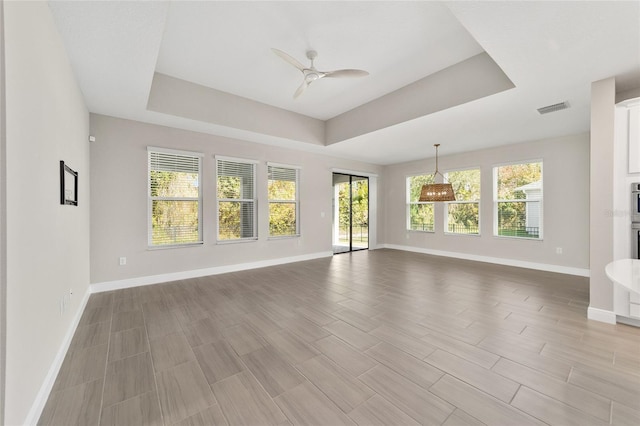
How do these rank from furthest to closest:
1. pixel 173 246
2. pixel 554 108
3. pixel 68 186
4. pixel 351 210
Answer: pixel 351 210, pixel 173 246, pixel 554 108, pixel 68 186

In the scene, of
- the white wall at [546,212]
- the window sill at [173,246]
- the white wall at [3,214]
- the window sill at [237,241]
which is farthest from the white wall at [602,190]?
the window sill at [173,246]

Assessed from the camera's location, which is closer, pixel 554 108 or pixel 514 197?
pixel 554 108

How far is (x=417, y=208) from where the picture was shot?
23.9ft

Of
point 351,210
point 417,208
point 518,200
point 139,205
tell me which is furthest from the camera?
point 351,210

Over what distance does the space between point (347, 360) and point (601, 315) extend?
9.35ft

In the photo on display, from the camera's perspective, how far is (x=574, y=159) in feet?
15.5

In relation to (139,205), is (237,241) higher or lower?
lower

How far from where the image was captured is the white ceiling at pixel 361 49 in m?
2.00

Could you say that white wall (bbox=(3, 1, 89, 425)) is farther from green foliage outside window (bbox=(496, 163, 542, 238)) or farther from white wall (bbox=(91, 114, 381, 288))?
green foliage outside window (bbox=(496, 163, 542, 238))

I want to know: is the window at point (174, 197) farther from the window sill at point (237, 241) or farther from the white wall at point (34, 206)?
the white wall at point (34, 206)

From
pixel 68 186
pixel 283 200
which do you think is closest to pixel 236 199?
pixel 283 200

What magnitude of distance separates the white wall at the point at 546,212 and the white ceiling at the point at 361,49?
0.63m

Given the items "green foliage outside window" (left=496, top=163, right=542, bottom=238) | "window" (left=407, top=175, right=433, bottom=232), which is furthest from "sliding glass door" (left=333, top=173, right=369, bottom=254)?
"green foliage outside window" (left=496, top=163, right=542, bottom=238)

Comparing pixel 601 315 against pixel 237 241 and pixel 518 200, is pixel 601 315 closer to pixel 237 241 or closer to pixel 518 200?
pixel 518 200
